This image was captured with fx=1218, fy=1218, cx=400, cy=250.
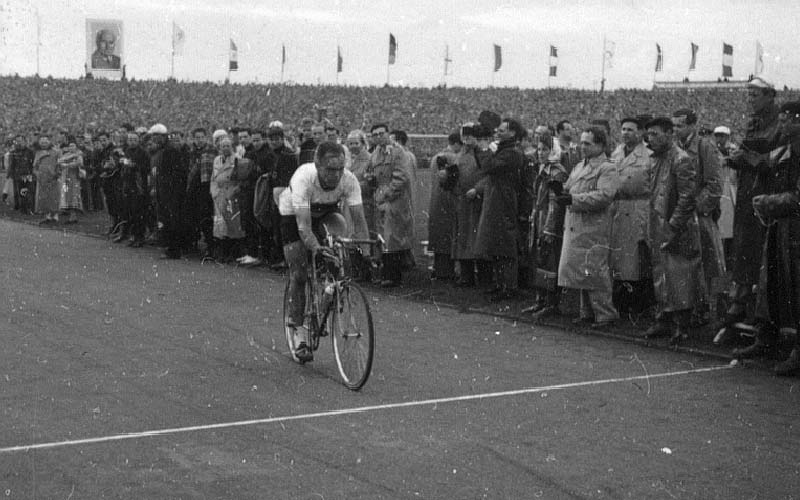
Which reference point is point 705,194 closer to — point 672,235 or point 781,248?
point 672,235

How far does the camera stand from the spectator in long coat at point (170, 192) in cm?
2008

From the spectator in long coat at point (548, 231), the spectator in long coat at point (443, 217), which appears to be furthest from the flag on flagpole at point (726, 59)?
the spectator in long coat at point (548, 231)

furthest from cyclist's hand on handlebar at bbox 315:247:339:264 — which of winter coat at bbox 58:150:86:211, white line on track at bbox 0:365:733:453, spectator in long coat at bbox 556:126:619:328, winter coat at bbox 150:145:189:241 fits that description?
winter coat at bbox 58:150:86:211

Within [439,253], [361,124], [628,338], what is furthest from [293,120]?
[628,338]

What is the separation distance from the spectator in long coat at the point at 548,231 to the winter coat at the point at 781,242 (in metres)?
2.85

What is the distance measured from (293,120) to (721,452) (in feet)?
228

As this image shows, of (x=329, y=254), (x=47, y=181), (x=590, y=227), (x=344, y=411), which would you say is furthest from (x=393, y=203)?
(x=47, y=181)

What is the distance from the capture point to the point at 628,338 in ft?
37.4

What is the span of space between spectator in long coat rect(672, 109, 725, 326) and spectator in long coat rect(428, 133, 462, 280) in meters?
4.27

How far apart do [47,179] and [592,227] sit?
2044 centimetres

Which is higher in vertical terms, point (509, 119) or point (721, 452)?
point (509, 119)

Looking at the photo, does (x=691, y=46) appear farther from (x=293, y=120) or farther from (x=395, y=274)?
(x=395, y=274)

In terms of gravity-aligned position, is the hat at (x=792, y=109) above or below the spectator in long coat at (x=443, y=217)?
above

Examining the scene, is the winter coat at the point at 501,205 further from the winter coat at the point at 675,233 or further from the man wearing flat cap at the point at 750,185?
the man wearing flat cap at the point at 750,185
